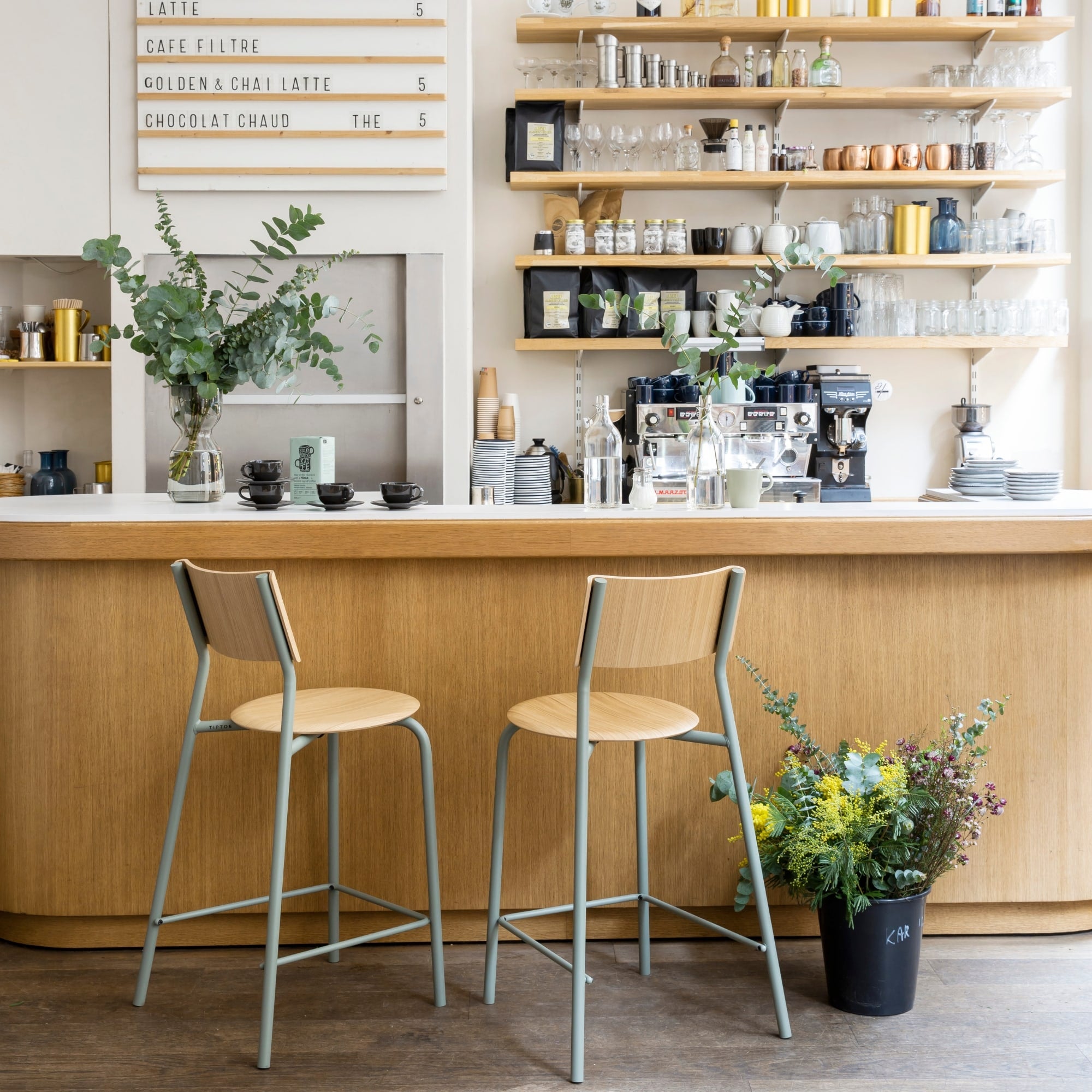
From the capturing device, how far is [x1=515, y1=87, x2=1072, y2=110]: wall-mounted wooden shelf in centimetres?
420

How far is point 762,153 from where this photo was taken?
14.1ft

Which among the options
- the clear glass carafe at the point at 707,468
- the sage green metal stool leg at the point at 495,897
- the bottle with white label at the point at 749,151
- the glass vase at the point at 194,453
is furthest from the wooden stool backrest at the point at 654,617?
the bottle with white label at the point at 749,151

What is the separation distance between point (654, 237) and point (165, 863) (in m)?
3.07

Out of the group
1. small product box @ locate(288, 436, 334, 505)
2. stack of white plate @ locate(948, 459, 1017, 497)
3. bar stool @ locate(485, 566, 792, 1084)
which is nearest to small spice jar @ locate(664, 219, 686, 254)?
stack of white plate @ locate(948, 459, 1017, 497)

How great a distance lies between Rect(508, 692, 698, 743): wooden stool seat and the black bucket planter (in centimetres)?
50

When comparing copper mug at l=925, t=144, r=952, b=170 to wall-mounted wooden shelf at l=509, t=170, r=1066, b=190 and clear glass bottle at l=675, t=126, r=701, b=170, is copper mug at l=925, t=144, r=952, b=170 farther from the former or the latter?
clear glass bottle at l=675, t=126, r=701, b=170

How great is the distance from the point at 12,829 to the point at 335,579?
904mm

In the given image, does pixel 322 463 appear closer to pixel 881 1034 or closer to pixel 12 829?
pixel 12 829

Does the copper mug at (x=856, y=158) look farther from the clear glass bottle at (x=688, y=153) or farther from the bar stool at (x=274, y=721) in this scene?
the bar stool at (x=274, y=721)

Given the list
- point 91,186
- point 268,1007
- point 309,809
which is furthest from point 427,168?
point 268,1007

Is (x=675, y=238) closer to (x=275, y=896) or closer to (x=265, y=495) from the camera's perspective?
(x=265, y=495)

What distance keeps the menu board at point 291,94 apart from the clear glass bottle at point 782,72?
1308 millimetres

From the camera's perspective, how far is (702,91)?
420cm

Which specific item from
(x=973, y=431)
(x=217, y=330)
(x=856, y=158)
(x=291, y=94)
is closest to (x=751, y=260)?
(x=856, y=158)
